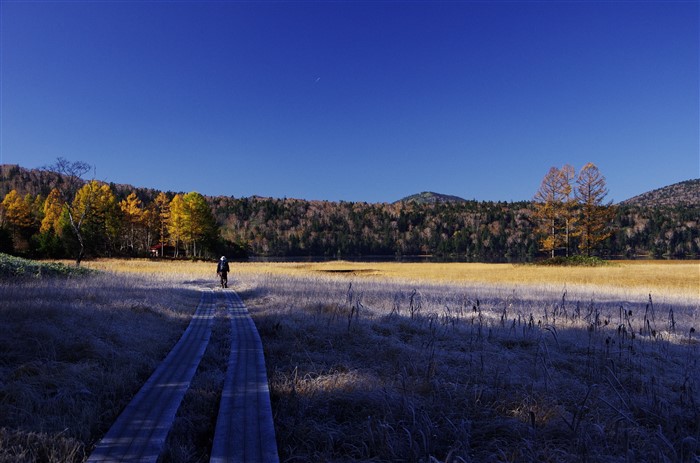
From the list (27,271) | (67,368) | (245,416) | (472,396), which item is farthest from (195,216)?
(472,396)

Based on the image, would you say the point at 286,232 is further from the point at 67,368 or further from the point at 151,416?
the point at 151,416

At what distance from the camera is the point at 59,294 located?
11.3 m

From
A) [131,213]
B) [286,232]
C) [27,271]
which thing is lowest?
[27,271]

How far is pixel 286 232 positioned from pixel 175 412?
180m

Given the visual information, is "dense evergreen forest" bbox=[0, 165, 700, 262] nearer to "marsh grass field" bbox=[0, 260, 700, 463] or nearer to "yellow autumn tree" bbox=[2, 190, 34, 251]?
"yellow autumn tree" bbox=[2, 190, 34, 251]

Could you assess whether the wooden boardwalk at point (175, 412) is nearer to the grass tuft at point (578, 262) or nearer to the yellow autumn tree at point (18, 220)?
the grass tuft at point (578, 262)

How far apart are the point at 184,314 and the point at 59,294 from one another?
3793 millimetres

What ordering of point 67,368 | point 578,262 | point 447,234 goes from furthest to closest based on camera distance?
1. point 447,234
2. point 578,262
3. point 67,368

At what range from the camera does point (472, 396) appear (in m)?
4.68

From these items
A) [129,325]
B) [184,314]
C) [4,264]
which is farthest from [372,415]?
[4,264]

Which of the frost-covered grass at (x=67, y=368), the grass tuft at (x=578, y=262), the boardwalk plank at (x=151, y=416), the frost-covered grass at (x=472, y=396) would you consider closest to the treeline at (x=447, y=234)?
the grass tuft at (x=578, y=262)

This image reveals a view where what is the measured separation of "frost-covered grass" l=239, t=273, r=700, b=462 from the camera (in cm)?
350

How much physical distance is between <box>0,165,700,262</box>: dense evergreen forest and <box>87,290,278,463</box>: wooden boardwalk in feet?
171

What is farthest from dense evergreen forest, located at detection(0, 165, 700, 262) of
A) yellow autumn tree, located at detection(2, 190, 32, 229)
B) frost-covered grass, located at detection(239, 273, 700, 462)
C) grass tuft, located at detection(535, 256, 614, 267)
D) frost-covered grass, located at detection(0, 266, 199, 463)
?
frost-covered grass, located at detection(0, 266, 199, 463)
